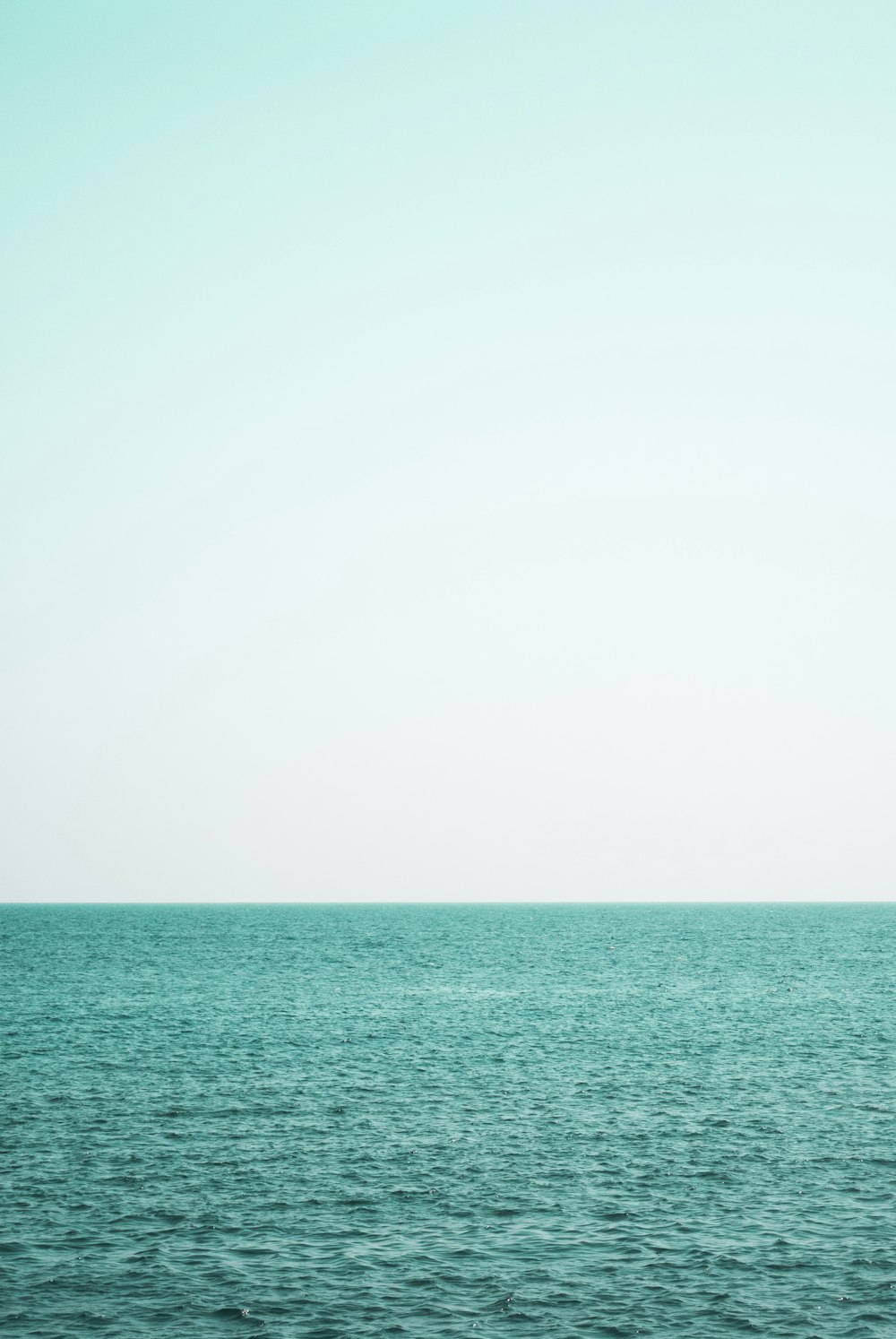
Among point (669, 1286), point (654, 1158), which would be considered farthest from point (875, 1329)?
point (654, 1158)

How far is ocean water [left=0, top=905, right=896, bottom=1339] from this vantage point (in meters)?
29.8

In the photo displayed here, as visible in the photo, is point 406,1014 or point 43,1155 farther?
point 406,1014

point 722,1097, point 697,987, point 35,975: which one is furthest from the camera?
point 35,975

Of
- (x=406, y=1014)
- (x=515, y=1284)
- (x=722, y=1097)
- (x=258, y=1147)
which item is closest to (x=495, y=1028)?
(x=406, y=1014)

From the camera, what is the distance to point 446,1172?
136 feet

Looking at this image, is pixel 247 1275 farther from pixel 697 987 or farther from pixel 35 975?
pixel 35 975

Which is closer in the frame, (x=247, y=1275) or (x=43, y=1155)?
(x=247, y=1275)

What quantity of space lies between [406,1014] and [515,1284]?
5539 centimetres

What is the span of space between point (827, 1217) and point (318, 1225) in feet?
54.5

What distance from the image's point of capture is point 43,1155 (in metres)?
43.2

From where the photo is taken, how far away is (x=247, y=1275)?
3178 cm

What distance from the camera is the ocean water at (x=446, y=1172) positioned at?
97.7 feet

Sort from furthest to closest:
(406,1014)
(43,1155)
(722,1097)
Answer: (406,1014), (722,1097), (43,1155)

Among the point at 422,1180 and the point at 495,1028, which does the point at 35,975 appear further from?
the point at 422,1180
